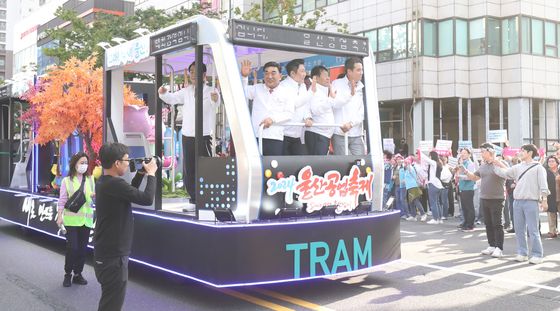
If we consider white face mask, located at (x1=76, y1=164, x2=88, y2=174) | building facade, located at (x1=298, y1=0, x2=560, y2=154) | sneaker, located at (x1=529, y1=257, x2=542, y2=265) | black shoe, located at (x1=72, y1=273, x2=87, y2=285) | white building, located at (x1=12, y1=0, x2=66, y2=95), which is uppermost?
white building, located at (x1=12, y1=0, x2=66, y2=95)

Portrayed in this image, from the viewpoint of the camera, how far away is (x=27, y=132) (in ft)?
38.1

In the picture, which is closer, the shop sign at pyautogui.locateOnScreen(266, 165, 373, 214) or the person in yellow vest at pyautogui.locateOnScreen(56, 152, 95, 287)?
the shop sign at pyautogui.locateOnScreen(266, 165, 373, 214)

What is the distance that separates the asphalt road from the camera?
629 centimetres

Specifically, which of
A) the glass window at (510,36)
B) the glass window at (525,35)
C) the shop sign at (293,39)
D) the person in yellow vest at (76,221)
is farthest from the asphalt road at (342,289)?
the glass window at (525,35)

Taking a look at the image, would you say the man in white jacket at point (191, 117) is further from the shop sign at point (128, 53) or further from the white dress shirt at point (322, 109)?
the white dress shirt at point (322, 109)

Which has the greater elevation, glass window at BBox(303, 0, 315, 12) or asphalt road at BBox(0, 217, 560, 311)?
glass window at BBox(303, 0, 315, 12)

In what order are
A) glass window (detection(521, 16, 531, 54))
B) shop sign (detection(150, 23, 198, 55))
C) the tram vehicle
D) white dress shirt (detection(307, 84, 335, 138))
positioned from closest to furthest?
the tram vehicle, shop sign (detection(150, 23, 198, 55)), white dress shirt (detection(307, 84, 335, 138)), glass window (detection(521, 16, 531, 54))

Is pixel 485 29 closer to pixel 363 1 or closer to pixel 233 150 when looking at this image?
pixel 363 1

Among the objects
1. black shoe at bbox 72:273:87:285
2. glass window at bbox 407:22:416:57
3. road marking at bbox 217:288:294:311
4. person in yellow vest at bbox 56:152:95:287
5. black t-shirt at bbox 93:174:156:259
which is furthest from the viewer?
glass window at bbox 407:22:416:57

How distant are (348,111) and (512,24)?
25079mm

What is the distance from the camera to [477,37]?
29484mm

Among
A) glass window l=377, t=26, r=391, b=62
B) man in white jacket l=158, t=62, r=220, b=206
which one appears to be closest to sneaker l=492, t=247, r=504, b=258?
man in white jacket l=158, t=62, r=220, b=206

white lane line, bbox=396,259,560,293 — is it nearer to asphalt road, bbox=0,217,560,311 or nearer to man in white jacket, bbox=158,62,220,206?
asphalt road, bbox=0,217,560,311

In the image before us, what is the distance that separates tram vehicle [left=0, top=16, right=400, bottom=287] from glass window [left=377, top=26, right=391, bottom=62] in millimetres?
24389
